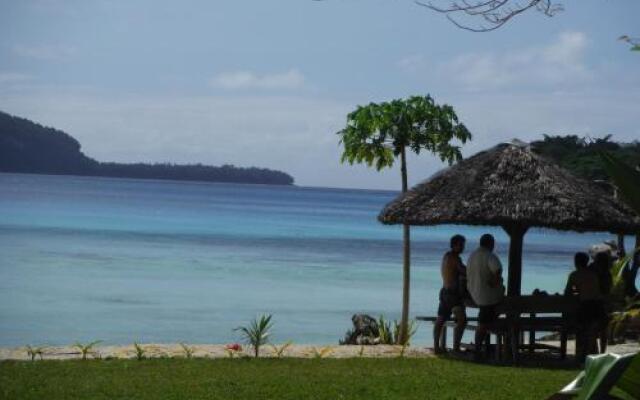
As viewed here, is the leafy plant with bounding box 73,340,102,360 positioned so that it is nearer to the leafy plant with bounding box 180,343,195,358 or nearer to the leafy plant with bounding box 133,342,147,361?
the leafy plant with bounding box 133,342,147,361

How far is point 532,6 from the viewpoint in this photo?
245 inches

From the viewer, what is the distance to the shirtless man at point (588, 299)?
10.3 meters

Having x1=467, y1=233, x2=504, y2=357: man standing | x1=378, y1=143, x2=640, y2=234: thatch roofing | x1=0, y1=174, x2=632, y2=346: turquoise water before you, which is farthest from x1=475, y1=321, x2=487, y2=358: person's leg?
x1=0, y1=174, x2=632, y2=346: turquoise water

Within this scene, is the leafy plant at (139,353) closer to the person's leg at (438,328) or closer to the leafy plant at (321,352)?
the leafy plant at (321,352)

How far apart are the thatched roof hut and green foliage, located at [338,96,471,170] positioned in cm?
107

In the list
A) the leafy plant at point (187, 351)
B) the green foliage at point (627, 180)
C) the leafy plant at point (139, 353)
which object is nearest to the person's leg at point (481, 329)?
the leafy plant at point (187, 351)

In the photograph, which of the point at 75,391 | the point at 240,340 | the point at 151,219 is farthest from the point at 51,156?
the point at 75,391

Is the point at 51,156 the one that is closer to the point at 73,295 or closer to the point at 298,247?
the point at 298,247

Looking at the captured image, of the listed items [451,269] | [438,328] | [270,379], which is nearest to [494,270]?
[451,269]

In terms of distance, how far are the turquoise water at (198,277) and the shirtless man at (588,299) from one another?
6310 millimetres

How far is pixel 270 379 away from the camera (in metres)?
8.55

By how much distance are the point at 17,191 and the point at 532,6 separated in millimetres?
86639

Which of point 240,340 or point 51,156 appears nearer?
point 240,340

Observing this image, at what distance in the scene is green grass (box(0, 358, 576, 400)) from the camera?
7863 millimetres
